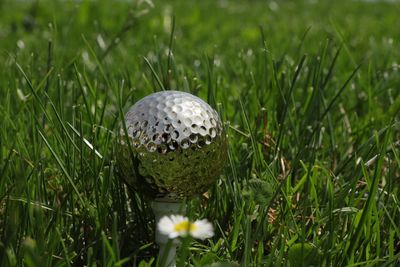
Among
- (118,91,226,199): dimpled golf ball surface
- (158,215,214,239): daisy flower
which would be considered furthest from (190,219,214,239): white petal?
(118,91,226,199): dimpled golf ball surface

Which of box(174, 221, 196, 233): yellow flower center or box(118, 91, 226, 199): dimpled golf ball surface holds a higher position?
box(118, 91, 226, 199): dimpled golf ball surface

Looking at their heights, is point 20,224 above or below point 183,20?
below

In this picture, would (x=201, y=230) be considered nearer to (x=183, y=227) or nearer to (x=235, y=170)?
(x=183, y=227)

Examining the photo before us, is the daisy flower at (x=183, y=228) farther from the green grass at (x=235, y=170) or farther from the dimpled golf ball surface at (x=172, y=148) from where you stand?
the dimpled golf ball surface at (x=172, y=148)

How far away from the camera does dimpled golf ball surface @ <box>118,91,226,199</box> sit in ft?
4.90

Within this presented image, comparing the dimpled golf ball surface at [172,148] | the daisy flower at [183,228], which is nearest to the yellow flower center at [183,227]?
the daisy flower at [183,228]

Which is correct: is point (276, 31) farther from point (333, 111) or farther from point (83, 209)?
point (83, 209)

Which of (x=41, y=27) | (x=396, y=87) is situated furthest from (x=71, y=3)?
(x=396, y=87)

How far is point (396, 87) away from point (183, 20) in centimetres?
279

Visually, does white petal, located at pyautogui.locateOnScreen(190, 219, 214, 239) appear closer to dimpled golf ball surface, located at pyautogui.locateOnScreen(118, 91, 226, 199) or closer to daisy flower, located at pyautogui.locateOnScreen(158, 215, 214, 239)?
daisy flower, located at pyautogui.locateOnScreen(158, 215, 214, 239)

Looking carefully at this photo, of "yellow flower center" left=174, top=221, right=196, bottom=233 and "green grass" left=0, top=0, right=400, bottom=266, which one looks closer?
"yellow flower center" left=174, top=221, right=196, bottom=233

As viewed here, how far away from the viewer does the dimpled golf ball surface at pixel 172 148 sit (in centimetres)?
149

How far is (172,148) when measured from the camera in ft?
4.88

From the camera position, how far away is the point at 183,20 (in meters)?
5.36
